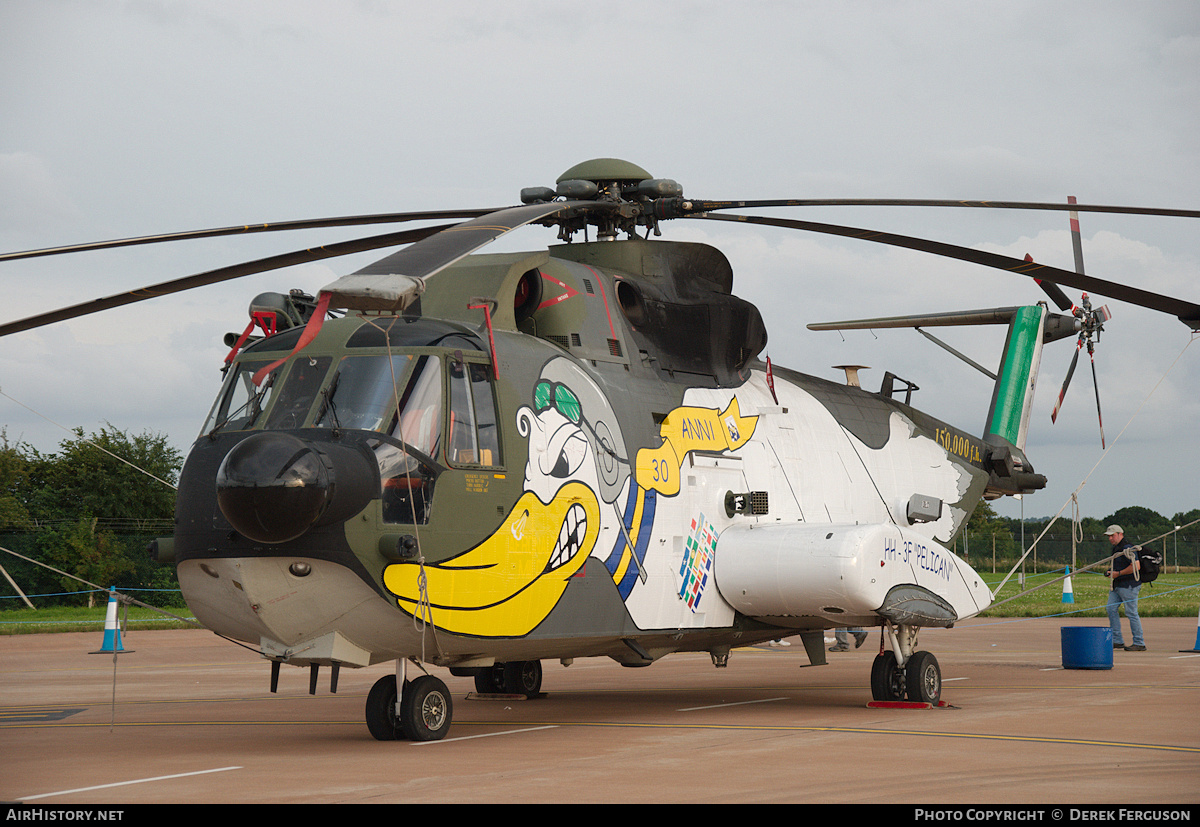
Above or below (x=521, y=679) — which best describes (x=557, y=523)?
above

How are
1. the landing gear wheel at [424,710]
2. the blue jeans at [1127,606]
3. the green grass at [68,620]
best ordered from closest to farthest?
the landing gear wheel at [424,710] < the blue jeans at [1127,606] < the green grass at [68,620]

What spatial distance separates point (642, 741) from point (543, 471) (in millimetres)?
2334

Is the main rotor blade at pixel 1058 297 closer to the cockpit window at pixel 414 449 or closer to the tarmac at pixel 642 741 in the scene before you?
the tarmac at pixel 642 741

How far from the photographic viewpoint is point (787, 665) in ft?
65.3

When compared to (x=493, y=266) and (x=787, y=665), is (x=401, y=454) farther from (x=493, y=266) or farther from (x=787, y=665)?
(x=787, y=665)

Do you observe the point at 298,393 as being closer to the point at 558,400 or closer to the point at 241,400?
the point at 241,400

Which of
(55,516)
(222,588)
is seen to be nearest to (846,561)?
(222,588)

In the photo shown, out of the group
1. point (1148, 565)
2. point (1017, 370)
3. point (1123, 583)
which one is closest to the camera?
point (1017, 370)

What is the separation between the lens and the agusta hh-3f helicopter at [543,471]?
9.21 meters

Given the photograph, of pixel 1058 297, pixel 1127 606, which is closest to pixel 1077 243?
pixel 1058 297

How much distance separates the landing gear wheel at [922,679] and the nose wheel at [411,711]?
208 inches

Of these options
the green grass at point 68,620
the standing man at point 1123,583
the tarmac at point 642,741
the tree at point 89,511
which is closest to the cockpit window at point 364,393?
the tarmac at point 642,741

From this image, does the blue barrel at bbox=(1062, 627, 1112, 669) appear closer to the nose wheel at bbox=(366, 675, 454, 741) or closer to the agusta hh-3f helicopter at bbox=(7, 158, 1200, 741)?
the agusta hh-3f helicopter at bbox=(7, 158, 1200, 741)

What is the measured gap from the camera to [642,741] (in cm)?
1014
